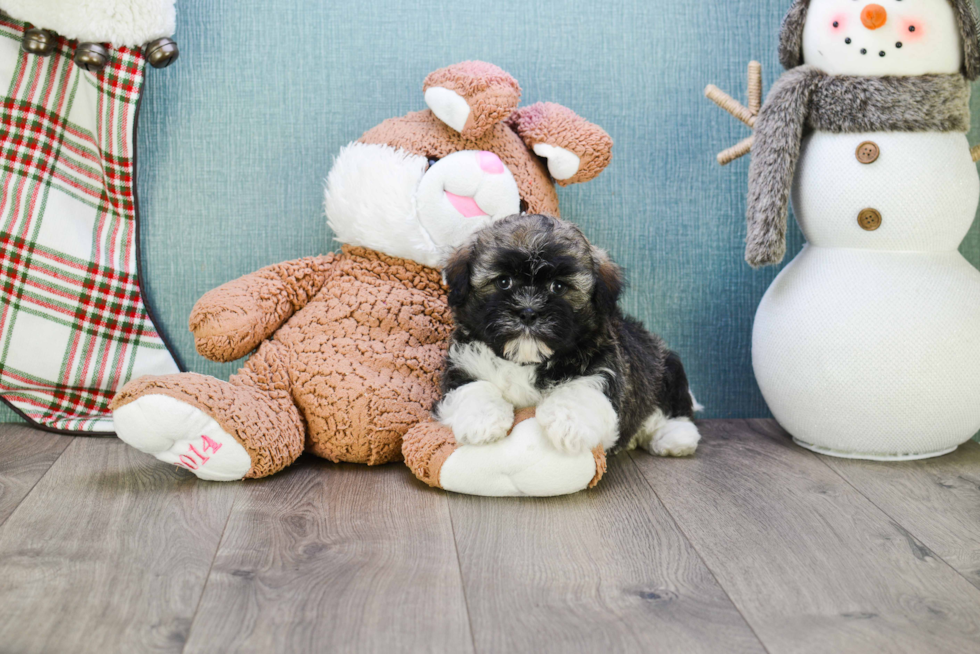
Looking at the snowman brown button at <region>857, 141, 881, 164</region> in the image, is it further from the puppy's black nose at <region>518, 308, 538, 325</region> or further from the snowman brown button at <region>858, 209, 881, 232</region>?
the puppy's black nose at <region>518, 308, 538, 325</region>

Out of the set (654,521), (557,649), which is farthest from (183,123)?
(557,649)

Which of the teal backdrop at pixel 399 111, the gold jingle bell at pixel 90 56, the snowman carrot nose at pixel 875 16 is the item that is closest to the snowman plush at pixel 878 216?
the snowman carrot nose at pixel 875 16

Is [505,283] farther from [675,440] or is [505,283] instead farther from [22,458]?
[22,458]

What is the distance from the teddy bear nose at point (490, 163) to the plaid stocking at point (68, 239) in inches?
32.8

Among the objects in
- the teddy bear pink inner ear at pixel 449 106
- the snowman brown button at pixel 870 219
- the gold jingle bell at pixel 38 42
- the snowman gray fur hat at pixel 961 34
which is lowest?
the snowman brown button at pixel 870 219

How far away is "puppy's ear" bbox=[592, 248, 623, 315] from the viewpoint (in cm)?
163

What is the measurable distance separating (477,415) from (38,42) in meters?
1.27

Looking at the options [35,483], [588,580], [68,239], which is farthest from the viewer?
[68,239]

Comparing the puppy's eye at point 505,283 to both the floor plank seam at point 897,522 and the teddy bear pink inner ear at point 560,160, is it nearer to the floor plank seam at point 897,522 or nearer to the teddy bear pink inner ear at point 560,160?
the teddy bear pink inner ear at point 560,160

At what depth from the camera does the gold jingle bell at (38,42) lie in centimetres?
185

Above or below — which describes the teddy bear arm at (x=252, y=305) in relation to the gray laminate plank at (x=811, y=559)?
above

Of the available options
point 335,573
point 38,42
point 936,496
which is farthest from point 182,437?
point 936,496

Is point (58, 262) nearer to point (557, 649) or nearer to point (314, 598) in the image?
point (314, 598)

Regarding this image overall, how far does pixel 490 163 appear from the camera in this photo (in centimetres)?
181
